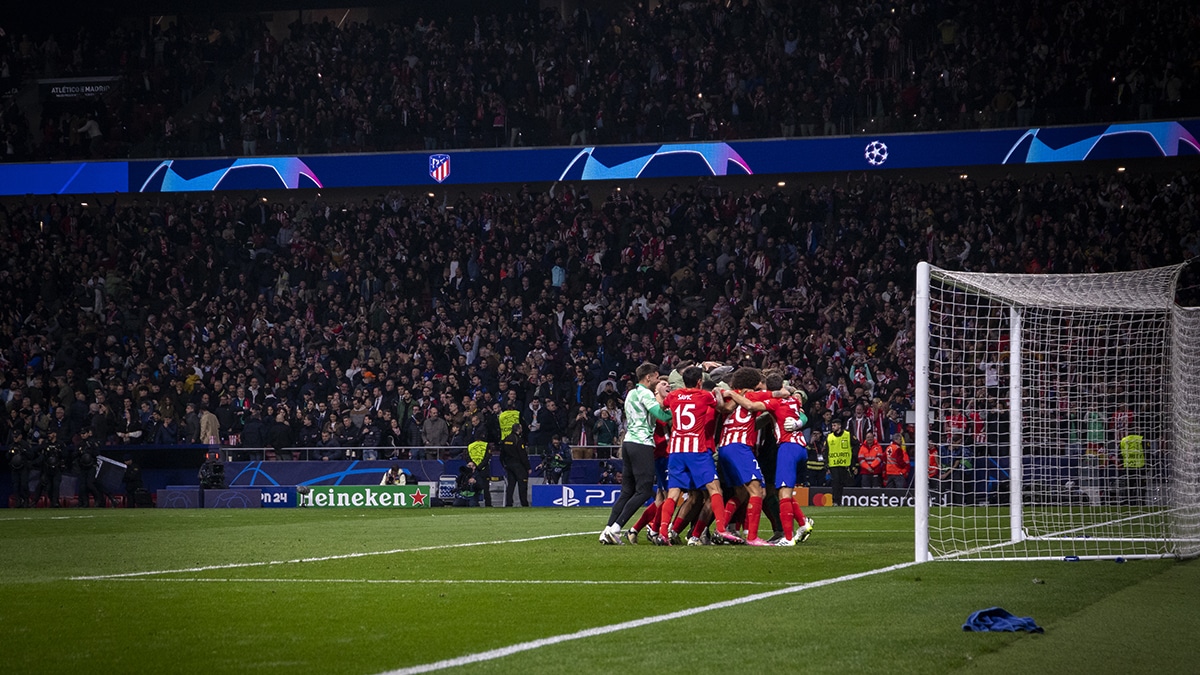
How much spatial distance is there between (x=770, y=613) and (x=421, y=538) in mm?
9184

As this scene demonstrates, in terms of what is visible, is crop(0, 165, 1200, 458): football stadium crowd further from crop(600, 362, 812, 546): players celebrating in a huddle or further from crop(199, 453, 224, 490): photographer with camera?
crop(600, 362, 812, 546): players celebrating in a huddle

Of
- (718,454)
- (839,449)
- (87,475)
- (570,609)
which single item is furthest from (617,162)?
(570,609)

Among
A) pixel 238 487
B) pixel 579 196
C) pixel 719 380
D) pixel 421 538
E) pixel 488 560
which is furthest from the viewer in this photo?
pixel 579 196

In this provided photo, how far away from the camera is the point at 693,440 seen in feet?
45.4

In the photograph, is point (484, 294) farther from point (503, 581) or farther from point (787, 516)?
point (503, 581)

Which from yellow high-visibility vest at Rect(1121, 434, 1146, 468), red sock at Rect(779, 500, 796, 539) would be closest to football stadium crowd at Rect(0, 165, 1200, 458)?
yellow high-visibility vest at Rect(1121, 434, 1146, 468)

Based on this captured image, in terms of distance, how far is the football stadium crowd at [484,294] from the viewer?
30.0 meters

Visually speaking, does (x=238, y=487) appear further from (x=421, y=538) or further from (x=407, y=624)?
(x=407, y=624)

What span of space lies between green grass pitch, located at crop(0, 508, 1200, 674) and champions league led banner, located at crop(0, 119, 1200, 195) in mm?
19830

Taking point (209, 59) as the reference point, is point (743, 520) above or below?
below

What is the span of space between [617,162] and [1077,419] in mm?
19681

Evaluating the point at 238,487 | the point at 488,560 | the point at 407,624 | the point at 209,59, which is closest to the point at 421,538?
the point at 488,560

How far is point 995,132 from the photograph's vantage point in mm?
33062

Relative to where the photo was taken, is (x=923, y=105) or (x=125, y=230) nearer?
(x=923, y=105)
